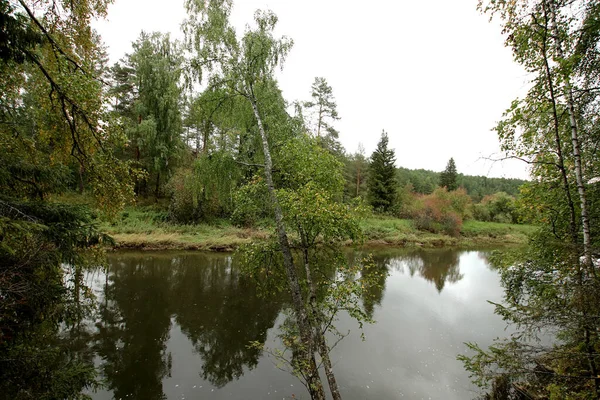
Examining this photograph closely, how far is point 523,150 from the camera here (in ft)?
17.3

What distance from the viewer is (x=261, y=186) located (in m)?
6.37

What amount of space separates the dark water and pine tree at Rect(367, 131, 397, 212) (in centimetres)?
2011

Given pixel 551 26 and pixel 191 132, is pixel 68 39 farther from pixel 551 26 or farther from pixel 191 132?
pixel 191 132

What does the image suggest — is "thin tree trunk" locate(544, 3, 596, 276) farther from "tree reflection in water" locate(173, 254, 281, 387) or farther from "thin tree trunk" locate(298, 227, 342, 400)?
"tree reflection in water" locate(173, 254, 281, 387)

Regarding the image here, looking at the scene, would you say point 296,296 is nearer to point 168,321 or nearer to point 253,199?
point 253,199

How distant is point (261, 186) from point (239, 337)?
5.47 meters

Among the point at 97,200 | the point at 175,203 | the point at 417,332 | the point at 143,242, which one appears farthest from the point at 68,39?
the point at 175,203

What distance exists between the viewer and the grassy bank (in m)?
19.3

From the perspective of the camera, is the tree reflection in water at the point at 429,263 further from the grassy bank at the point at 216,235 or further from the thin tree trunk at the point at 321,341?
the thin tree trunk at the point at 321,341

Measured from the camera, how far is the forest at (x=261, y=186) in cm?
324

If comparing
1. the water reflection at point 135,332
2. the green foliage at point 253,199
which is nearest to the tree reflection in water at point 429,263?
the green foliage at point 253,199

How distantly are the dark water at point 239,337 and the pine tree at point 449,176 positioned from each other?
38629 millimetres

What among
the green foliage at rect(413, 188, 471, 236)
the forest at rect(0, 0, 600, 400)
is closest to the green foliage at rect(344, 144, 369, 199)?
the green foliage at rect(413, 188, 471, 236)

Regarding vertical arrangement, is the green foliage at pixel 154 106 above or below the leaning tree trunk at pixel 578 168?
above
